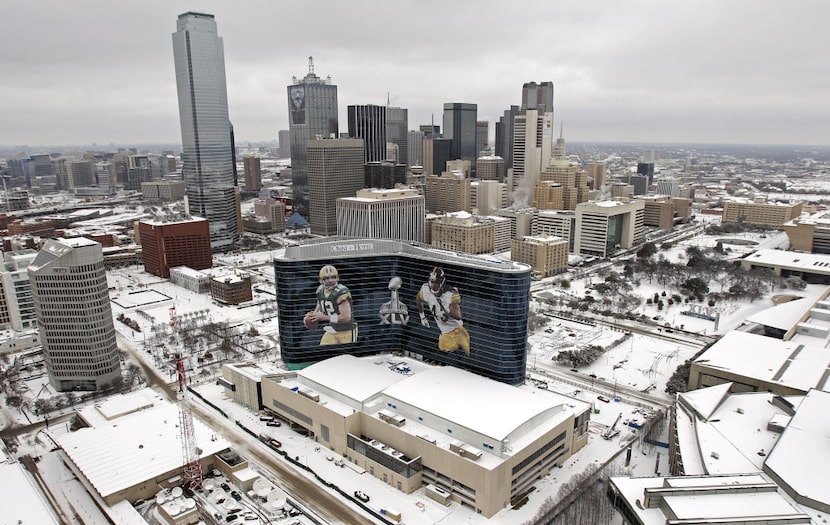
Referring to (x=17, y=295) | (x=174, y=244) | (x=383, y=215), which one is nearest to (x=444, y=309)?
(x=17, y=295)

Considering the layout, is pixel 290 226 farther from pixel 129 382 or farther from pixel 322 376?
pixel 322 376

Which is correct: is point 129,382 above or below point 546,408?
below

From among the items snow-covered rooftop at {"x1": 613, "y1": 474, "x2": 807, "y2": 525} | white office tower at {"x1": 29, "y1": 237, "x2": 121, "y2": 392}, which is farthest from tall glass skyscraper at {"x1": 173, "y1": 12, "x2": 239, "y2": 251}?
snow-covered rooftop at {"x1": 613, "y1": 474, "x2": 807, "y2": 525}

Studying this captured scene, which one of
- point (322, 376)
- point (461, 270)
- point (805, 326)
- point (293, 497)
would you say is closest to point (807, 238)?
point (805, 326)

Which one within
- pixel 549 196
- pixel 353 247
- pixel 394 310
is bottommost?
pixel 394 310

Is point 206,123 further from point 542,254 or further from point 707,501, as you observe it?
point 707,501

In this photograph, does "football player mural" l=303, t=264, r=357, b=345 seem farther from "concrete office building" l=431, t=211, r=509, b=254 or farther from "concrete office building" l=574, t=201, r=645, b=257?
"concrete office building" l=574, t=201, r=645, b=257
